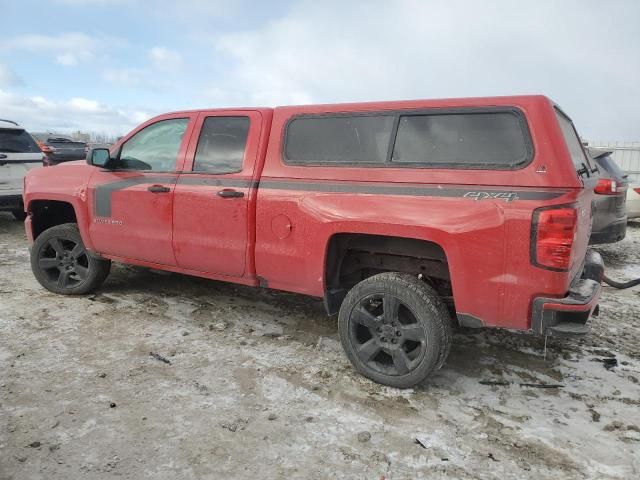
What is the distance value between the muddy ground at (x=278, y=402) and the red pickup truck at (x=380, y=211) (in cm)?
45

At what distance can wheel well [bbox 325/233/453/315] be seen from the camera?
127 inches

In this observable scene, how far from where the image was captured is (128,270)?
19.4 feet

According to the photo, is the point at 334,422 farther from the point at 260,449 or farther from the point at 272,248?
the point at 272,248

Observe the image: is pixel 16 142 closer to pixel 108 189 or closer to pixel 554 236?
pixel 108 189

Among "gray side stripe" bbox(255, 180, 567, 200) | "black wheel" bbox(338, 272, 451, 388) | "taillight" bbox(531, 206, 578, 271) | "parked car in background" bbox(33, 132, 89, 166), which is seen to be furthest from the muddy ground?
"parked car in background" bbox(33, 132, 89, 166)

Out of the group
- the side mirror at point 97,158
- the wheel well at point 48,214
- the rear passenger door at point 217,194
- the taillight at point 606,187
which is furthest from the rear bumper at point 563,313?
the wheel well at point 48,214

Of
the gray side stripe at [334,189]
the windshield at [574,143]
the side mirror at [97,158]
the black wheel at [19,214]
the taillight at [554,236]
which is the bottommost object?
the black wheel at [19,214]

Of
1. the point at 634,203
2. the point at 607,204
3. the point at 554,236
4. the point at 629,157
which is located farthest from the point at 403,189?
the point at 629,157

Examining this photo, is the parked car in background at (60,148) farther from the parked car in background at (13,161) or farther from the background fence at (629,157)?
the background fence at (629,157)

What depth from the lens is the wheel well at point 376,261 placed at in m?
3.22

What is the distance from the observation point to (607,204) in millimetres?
6172

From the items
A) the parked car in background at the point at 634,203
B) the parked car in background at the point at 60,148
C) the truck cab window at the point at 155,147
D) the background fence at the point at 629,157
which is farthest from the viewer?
the background fence at the point at 629,157

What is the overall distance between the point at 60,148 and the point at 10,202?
536 cm

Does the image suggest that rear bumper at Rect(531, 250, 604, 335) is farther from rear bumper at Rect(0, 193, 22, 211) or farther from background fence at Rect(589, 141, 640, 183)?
background fence at Rect(589, 141, 640, 183)
